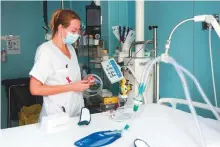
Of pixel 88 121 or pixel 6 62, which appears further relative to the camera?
pixel 6 62

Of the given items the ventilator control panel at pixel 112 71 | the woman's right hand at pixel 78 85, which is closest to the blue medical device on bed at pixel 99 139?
the woman's right hand at pixel 78 85

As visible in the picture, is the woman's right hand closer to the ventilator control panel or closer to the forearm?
the forearm

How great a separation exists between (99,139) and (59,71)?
0.67m

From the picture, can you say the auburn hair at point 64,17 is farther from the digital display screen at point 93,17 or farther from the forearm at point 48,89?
the digital display screen at point 93,17

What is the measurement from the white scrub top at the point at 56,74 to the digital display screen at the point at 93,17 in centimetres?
64

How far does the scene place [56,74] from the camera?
167 cm

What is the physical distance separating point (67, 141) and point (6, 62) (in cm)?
252

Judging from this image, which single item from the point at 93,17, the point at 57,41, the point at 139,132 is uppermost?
the point at 93,17

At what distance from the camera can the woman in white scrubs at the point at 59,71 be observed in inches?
61.7

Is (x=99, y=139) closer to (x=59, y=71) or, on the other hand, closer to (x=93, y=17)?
(x=59, y=71)

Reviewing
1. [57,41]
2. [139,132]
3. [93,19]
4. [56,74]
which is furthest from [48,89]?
[93,19]

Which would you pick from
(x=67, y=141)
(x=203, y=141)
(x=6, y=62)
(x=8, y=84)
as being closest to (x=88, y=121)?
(x=67, y=141)

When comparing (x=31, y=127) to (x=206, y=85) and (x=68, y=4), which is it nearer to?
(x=206, y=85)

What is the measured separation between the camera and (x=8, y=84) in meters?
3.15
